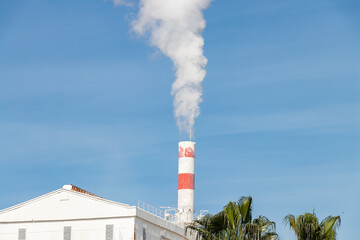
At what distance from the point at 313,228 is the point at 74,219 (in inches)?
893

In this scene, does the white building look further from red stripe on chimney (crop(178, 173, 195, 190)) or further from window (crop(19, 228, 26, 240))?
red stripe on chimney (crop(178, 173, 195, 190))

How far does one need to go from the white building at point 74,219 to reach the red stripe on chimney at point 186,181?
10901mm

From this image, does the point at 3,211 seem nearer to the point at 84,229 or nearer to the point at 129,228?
the point at 84,229

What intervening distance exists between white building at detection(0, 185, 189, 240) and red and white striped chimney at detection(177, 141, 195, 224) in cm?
963

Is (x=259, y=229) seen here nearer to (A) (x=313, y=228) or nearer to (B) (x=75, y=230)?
(A) (x=313, y=228)

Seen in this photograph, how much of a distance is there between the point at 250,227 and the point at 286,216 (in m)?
2.43

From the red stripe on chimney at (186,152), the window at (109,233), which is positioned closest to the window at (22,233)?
the window at (109,233)

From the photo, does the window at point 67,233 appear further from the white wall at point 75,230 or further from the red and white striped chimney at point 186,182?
the red and white striped chimney at point 186,182

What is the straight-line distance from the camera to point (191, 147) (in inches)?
2840

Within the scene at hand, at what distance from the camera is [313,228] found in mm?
43156

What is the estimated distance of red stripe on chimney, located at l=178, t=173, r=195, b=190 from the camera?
232ft

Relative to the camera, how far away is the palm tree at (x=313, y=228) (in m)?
43.3

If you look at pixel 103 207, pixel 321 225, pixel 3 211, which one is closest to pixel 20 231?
pixel 3 211

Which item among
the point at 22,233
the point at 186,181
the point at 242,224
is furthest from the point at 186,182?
the point at 242,224
